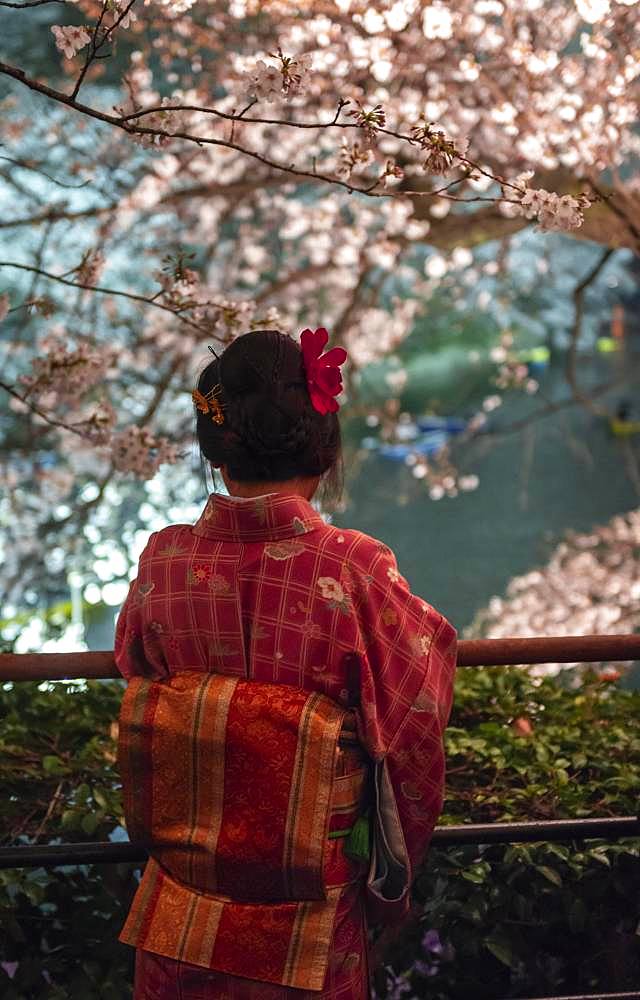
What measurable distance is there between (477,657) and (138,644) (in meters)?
0.55

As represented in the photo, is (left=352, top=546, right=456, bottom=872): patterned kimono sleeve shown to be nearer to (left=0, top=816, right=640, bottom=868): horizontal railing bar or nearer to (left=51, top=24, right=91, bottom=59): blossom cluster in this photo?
(left=0, top=816, right=640, bottom=868): horizontal railing bar

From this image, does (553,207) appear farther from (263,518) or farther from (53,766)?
(53,766)

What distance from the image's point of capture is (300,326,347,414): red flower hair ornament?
4.52ft

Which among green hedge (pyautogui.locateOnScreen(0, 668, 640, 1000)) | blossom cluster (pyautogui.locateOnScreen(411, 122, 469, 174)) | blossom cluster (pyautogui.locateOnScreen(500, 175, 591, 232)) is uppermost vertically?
blossom cluster (pyautogui.locateOnScreen(411, 122, 469, 174))

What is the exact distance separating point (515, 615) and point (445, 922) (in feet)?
18.5

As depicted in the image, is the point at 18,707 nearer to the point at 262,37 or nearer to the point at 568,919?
the point at 568,919

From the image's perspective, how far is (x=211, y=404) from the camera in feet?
4.56

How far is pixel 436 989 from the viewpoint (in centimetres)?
188

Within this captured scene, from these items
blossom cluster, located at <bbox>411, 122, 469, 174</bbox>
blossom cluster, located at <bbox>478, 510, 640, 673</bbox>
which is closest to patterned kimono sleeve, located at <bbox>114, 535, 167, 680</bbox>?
blossom cluster, located at <bbox>411, 122, 469, 174</bbox>

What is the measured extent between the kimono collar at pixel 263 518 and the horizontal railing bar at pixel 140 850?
2.01 feet

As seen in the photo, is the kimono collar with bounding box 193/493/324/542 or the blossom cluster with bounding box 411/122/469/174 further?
the blossom cluster with bounding box 411/122/469/174

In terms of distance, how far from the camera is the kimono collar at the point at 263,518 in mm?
1393

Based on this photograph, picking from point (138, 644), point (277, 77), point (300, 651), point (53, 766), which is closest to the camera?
point (300, 651)

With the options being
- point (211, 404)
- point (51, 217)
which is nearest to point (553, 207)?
point (211, 404)
